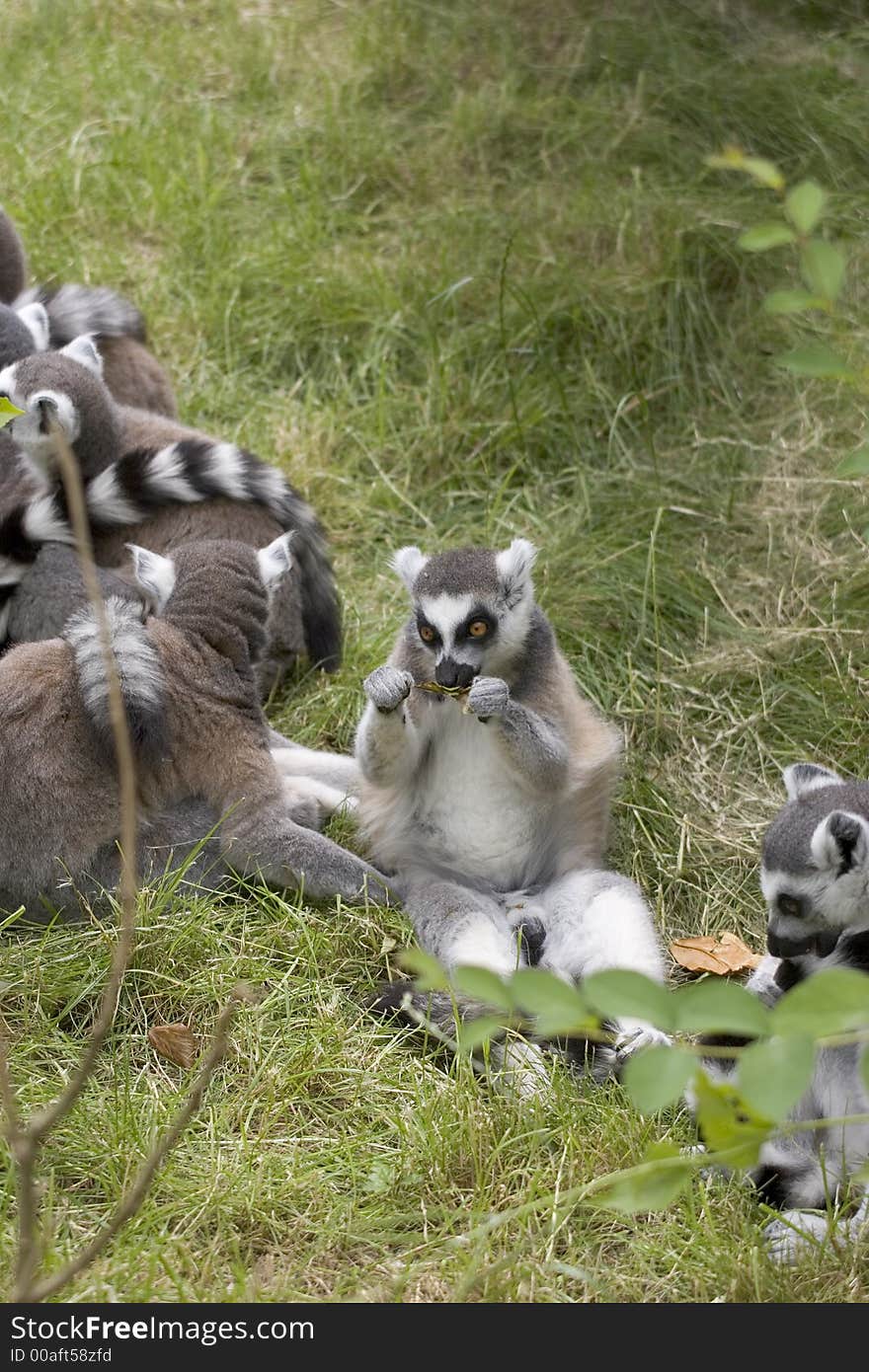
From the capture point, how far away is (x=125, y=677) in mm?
3852

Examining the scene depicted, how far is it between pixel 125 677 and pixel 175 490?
3.84 ft

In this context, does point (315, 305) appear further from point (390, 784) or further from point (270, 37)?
point (390, 784)

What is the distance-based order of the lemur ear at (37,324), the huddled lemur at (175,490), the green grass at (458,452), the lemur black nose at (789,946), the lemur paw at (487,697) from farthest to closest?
1. the lemur ear at (37,324)
2. the huddled lemur at (175,490)
3. the lemur paw at (487,697)
4. the lemur black nose at (789,946)
5. the green grass at (458,452)

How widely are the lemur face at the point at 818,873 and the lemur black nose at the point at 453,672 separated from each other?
895mm

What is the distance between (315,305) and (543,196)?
123 centimetres

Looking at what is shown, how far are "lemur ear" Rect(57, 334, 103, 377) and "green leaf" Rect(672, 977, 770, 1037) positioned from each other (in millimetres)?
3919

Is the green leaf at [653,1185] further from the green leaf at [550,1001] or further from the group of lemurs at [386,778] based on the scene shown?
the group of lemurs at [386,778]

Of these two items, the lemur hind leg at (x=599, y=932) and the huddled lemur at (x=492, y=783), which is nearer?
the lemur hind leg at (x=599, y=932)

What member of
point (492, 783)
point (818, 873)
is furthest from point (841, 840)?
point (492, 783)

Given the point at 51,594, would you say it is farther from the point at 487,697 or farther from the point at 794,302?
the point at 794,302

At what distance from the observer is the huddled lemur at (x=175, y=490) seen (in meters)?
4.83

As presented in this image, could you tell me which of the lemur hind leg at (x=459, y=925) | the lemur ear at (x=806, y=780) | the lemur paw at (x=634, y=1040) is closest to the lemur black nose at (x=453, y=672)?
the lemur hind leg at (x=459, y=925)

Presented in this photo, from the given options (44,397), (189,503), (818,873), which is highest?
(44,397)

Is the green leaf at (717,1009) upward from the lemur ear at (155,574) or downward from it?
upward
